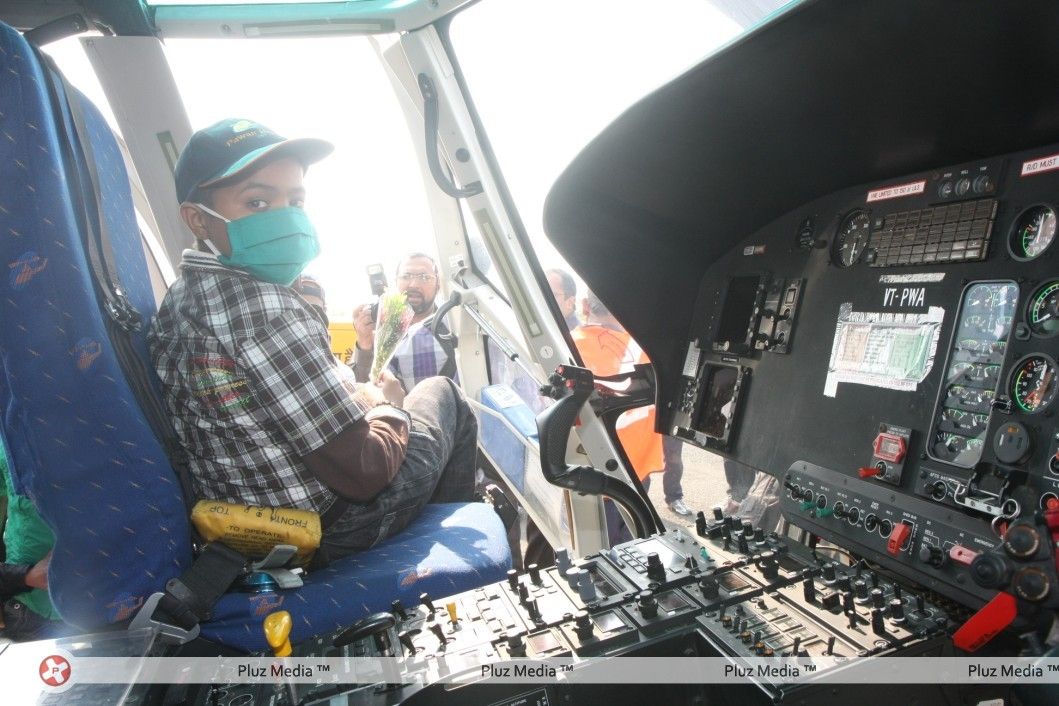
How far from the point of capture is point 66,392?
1.17 metres

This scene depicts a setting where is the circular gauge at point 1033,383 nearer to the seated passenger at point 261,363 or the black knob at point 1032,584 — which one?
the black knob at point 1032,584

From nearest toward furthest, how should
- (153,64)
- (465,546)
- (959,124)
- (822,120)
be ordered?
(959,124)
(822,120)
(465,546)
(153,64)

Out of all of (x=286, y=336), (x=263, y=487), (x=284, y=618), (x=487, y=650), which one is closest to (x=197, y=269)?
(x=286, y=336)

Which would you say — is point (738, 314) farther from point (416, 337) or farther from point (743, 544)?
point (416, 337)

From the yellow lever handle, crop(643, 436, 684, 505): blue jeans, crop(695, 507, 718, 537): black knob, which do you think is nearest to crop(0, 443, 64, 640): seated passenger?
the yellow lever handle

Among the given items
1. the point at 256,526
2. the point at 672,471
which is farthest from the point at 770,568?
the point at 672,471

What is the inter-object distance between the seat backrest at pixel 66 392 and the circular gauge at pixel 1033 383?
1637 mm

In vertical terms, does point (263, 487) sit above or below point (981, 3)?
below

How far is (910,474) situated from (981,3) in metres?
0.82

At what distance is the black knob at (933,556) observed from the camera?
1077 mm

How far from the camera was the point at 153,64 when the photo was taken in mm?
2139

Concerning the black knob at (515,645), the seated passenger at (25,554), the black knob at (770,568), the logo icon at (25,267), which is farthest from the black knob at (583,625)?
the seated passenger at (25,554)

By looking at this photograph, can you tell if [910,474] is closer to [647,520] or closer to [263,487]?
[647,520]

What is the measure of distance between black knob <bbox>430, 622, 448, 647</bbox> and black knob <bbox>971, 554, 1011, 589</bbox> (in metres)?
0.76
